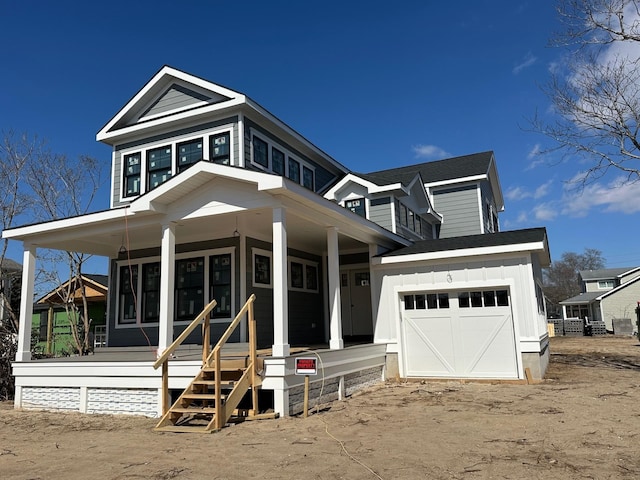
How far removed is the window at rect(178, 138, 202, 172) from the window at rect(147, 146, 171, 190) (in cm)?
33

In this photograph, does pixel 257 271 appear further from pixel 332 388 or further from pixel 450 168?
pixel 450 168

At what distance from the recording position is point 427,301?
435 inches

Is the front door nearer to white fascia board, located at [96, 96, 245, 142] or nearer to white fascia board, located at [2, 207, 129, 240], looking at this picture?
white fascia board, located at [96, 96, 245, 142]

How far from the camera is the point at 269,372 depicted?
7188mm

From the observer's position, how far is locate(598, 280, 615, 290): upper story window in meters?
48.0

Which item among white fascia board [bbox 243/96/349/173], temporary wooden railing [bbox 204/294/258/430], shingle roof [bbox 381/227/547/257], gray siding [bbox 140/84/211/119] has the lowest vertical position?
temporary wooden railing [bbox 204/294/258/430]

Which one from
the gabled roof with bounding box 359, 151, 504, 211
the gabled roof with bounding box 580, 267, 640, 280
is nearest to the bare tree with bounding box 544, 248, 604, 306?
the gabled roof with bounding box 580, 267, 640, 280

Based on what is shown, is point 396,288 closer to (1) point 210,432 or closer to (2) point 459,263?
(2) point 459,263

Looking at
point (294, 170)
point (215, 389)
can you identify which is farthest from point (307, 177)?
point (215, 389)

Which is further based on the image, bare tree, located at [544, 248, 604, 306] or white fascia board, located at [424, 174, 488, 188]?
bare tree, located at [544, 248, 604, 306]

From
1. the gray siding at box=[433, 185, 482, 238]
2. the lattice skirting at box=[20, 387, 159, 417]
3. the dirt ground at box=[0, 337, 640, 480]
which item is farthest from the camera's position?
the gray siding at box=[433, 185, 482, 238]

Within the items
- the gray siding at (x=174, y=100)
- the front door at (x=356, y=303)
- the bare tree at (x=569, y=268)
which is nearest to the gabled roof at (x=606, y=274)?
the bare tree at (x=569, y=268)

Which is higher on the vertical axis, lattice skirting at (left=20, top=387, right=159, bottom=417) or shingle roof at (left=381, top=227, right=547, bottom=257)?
shingle roof at (left=381, top=227, right=547, bottom=257)

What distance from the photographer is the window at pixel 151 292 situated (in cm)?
1119
